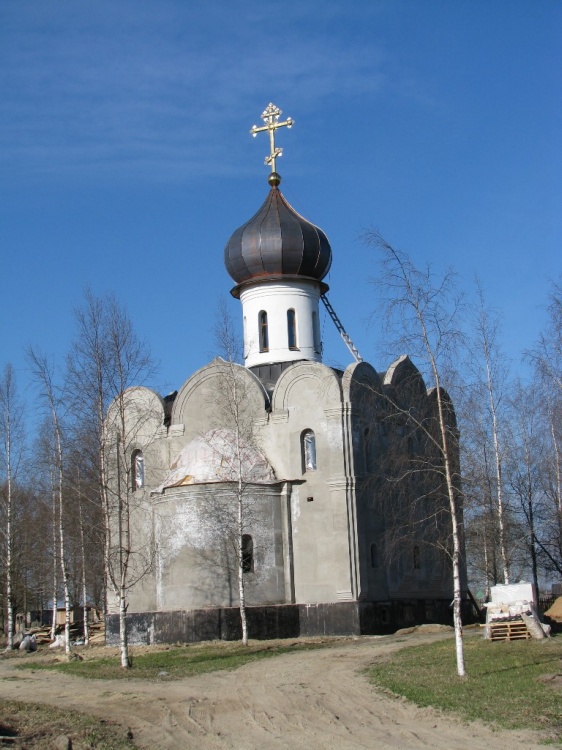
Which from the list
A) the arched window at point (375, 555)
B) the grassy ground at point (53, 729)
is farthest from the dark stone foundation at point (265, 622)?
the grassy ground at point (53, 729)

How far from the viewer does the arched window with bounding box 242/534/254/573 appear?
24.0 meters

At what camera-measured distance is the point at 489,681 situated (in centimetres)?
1327

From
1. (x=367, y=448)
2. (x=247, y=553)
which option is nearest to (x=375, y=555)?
(x=367, y=448)

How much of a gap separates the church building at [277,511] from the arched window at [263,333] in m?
1.31

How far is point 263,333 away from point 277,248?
2.64 meters

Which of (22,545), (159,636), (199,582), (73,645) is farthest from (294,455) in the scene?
(22,545)

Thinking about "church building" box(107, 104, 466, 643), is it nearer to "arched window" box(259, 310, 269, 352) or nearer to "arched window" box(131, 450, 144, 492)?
"arched window" box(131, 450, 144, 492)

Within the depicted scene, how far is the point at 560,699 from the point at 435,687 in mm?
2036

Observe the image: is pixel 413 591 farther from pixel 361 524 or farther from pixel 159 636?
pixel 159 636

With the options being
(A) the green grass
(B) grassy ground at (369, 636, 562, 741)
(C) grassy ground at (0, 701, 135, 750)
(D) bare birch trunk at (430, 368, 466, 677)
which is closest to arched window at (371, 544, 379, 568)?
(A) the green grass

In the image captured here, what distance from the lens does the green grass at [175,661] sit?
56.1ft

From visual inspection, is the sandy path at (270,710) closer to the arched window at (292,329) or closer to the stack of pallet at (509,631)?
the stack of pallet at (509,631)

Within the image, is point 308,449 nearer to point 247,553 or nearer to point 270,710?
point 247,553

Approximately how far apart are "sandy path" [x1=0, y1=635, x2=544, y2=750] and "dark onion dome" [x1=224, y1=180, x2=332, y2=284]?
14.1m
